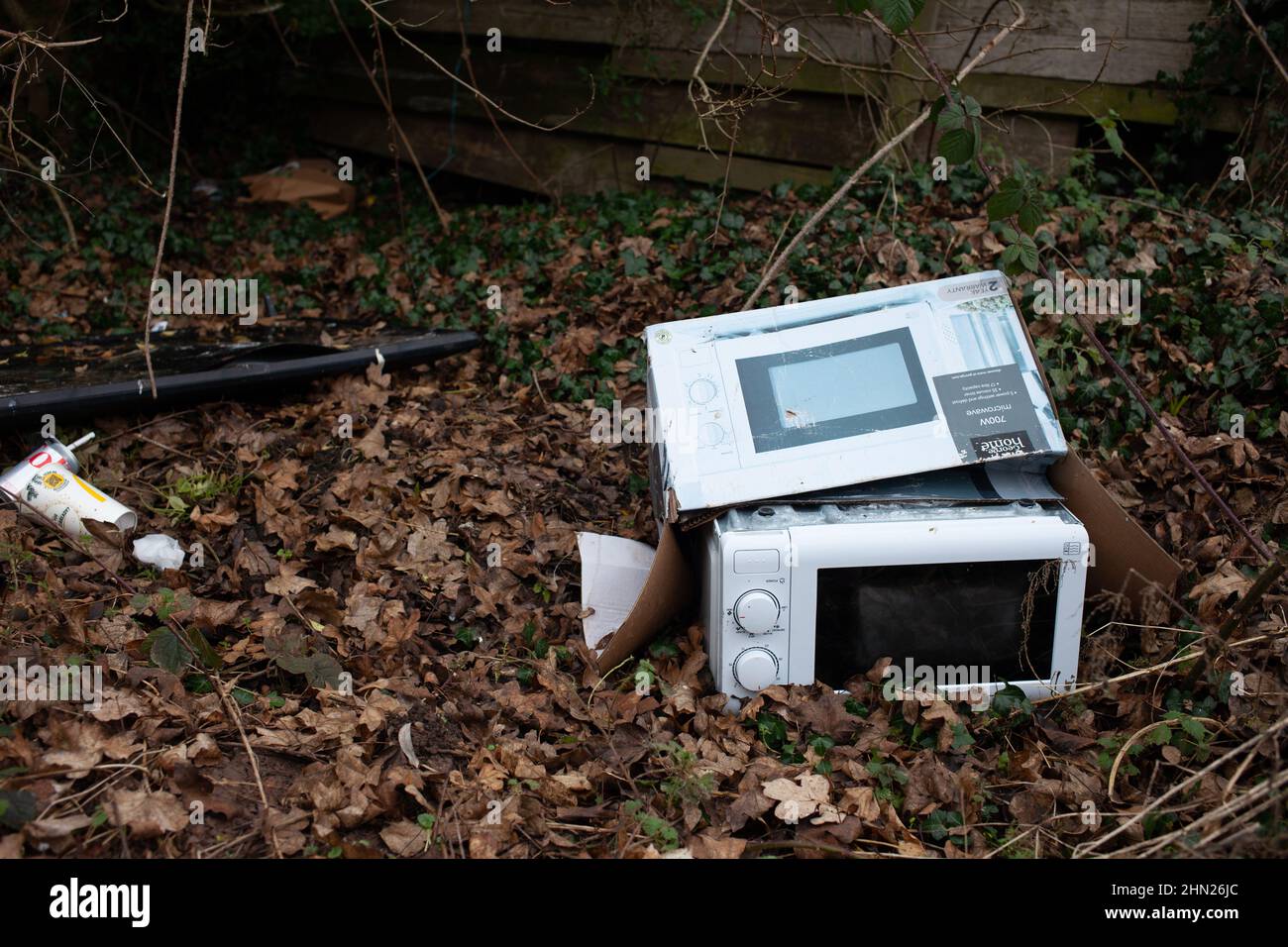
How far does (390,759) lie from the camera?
2471 mm

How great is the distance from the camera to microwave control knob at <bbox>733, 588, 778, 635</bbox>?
2475mm

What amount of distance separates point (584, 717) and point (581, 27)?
14.8 ft

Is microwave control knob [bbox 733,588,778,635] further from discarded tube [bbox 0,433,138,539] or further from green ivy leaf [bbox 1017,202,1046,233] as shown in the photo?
discarded tube [bbox 0,433,138,539]

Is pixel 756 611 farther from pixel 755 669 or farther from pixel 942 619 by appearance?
pixel 942 619

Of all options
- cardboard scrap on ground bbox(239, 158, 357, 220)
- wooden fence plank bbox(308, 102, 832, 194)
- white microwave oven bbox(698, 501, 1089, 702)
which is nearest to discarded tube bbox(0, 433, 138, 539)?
white microwave oven bbox(698, 501, 1089, 702)

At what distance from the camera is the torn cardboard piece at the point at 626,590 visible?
278cm

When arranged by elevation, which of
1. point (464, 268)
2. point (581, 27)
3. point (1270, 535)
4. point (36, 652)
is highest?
point (581, 27)

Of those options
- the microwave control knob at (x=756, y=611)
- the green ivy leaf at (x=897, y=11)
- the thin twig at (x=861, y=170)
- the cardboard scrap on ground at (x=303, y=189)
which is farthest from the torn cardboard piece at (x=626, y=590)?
the cardboard scrap on ground at (x=303, y=189)

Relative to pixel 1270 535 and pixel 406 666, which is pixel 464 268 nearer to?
pixel 406 666

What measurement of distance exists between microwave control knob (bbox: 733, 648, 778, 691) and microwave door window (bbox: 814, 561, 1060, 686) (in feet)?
0.45

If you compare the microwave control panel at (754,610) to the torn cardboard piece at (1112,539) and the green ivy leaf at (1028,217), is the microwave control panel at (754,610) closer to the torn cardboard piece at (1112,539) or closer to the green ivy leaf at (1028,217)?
the torn cardboard piece at (1112,539)

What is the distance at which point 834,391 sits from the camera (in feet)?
8.94

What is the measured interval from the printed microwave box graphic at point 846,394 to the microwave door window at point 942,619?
0.27 m
